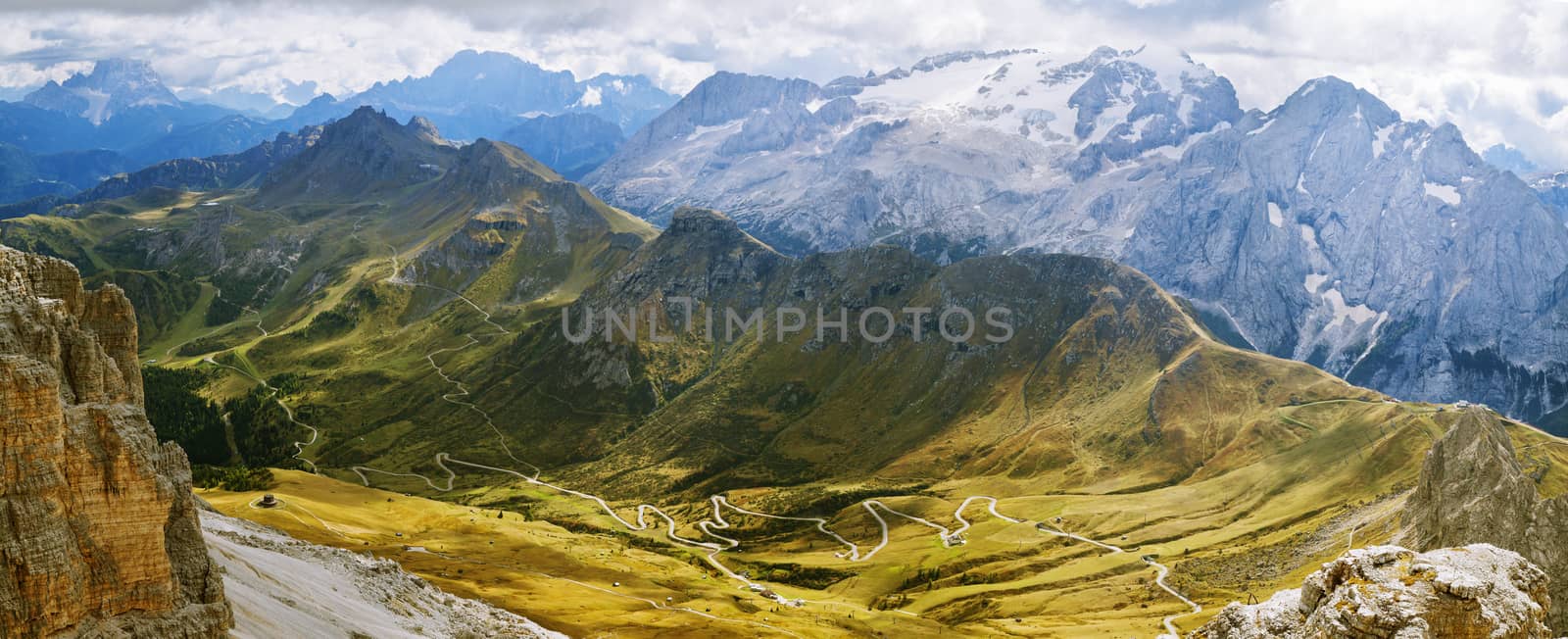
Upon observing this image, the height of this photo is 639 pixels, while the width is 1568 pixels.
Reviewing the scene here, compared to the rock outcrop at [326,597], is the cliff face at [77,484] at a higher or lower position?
higher

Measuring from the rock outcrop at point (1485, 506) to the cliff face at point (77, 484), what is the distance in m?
104

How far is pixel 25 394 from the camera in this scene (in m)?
44.2

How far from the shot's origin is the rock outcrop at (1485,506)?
92.0 metres

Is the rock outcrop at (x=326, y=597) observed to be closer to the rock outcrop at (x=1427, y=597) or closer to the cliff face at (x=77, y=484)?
the cliff face at (x=77, y=484)

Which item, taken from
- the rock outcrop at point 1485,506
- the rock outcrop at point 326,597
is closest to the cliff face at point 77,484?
the rock outcrop at point 326,597

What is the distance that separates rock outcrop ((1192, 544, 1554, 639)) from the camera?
4097 cm

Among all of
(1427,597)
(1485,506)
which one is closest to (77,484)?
(1427,597)

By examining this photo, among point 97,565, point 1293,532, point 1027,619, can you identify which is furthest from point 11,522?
point 1293,532

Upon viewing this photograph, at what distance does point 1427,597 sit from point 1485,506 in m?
80.0

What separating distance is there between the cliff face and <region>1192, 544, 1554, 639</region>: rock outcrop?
58942mm

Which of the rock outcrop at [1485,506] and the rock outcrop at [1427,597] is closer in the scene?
the rock outcrop at [1427,597]

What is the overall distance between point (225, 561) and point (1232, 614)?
2930 inches

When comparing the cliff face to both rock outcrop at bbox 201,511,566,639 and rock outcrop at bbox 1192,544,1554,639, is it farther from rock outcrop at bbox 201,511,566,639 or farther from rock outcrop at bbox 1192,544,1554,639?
rock outcrop at bbox 1192,544,1554,639

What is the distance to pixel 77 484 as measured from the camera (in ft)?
153
